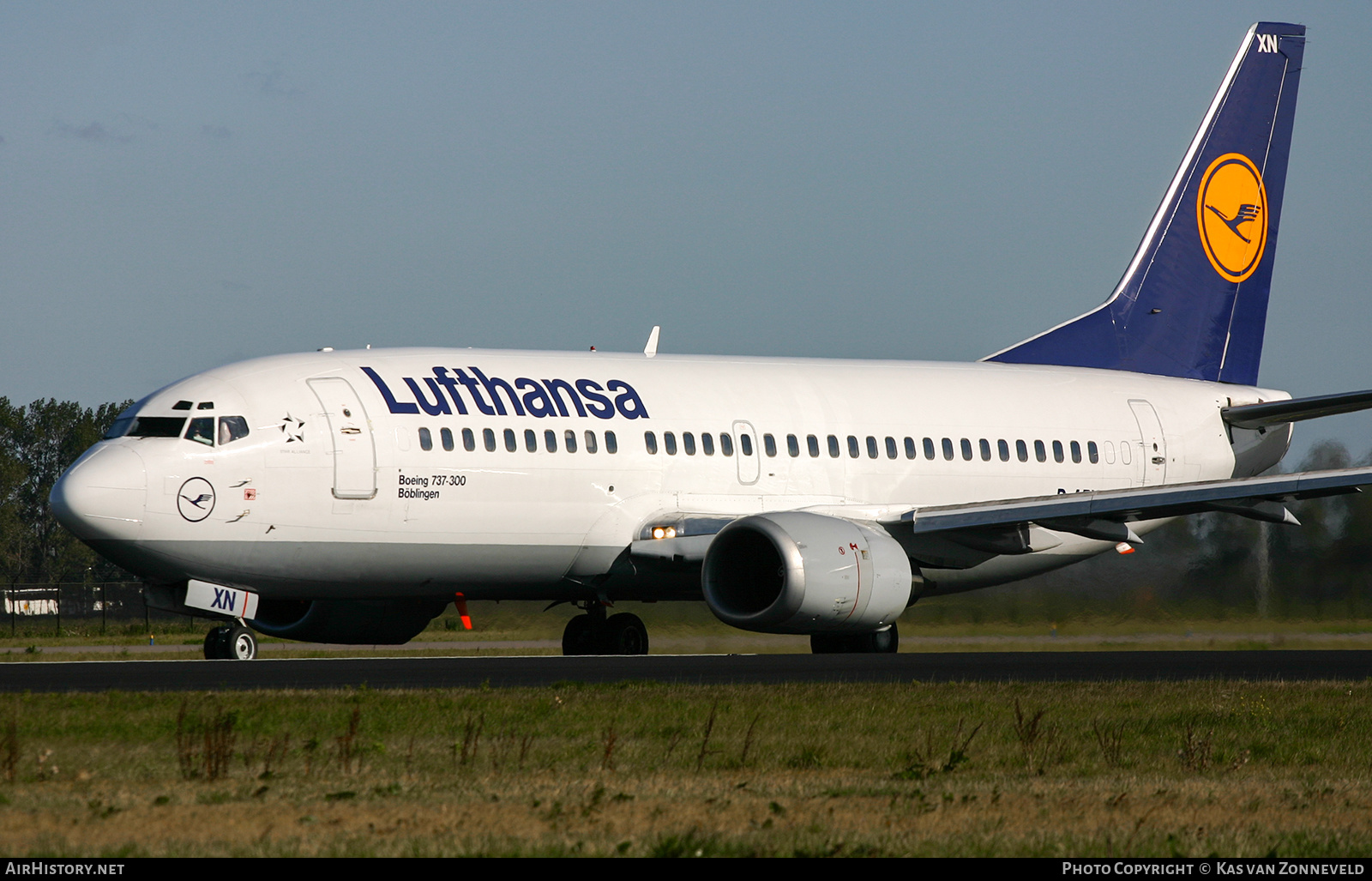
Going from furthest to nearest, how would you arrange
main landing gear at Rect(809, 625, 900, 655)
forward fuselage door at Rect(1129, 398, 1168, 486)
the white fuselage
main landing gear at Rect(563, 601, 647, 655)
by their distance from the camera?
forward fuselage door at Rect(1129, 398, 1168, 486) < main landing gear at Rect(563, 601, 647, 655) < main landing gear at Rect(809, 625, 900, 655) < the white fuselage

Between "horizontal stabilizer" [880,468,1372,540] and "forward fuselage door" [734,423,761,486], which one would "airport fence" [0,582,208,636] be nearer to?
"forward fuselage door" [734,423,761,486]

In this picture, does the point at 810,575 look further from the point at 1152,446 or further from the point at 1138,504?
the point at 1152,446

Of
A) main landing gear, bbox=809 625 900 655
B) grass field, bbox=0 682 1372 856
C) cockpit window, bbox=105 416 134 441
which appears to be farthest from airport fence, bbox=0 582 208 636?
grass field, bbox=0 682 1372 856

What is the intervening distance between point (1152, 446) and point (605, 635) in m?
9.29

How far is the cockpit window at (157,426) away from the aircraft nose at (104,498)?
562 mm

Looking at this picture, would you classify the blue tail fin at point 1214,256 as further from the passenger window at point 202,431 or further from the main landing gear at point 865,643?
the passenger window at point 202,431

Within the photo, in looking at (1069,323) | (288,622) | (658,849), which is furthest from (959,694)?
(1069,323)

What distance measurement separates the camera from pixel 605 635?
2323 cm

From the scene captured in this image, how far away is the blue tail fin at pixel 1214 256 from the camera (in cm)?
2883

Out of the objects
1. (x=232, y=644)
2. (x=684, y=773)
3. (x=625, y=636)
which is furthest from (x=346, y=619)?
(x=684, y=773)

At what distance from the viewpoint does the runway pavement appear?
15594 millimetres

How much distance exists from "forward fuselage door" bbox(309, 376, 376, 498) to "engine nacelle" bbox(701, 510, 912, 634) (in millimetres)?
Answer: 4127

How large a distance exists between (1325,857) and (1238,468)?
21.7 metres

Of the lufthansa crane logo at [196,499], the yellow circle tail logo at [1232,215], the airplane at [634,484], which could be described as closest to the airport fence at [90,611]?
the airplane at [634,484]
